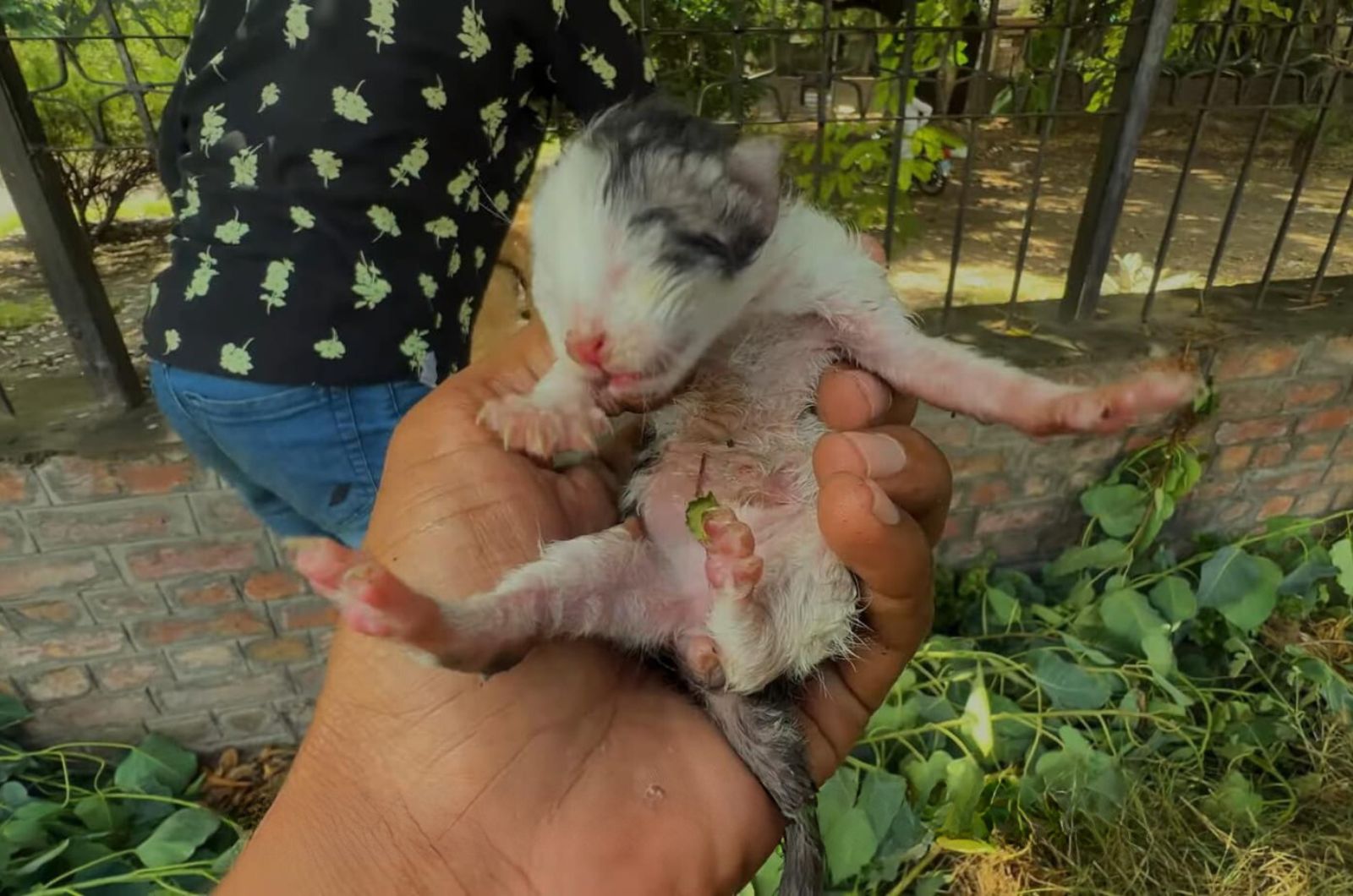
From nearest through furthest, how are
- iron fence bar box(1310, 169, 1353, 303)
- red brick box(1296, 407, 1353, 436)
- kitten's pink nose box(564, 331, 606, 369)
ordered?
kitten's pink nose box(564, 331, 606, 369) → iron fence bar box(1310, 169, 1353, 303) → red brick box(1296, 407, 1353, 436)

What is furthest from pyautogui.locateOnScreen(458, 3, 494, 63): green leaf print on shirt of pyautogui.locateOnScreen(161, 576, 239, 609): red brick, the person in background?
pyautogui.locateOnScreen(161, 576, 239, 609): red brick

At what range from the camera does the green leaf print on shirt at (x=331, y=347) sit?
6.36ft

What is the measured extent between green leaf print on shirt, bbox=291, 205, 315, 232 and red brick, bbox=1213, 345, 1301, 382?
3.03 metres

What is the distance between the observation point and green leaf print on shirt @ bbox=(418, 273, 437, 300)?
2.03 metres

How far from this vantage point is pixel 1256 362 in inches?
130

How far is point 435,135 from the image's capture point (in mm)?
1971

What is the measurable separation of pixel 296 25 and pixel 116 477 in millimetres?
1507

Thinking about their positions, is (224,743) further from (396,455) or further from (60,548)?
(396,455)

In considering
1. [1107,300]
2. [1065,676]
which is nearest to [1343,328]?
[1107,300]

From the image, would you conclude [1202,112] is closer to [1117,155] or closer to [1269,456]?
[1117,155]

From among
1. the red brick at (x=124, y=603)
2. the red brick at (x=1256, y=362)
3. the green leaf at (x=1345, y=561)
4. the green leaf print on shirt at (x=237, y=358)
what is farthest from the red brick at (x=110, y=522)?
the green leaf at (x=1345, y=561)

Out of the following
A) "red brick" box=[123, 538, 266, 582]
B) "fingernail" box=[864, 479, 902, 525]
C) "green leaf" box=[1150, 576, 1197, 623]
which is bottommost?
"green leaf" box=[1150, 576, 1197, 623]

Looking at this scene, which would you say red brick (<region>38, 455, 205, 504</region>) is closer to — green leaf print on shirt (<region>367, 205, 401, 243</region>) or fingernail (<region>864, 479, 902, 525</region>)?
green leaf print on shirt (<region>367, 205, 401, 243</region>)

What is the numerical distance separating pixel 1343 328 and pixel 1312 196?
12.8 feet
